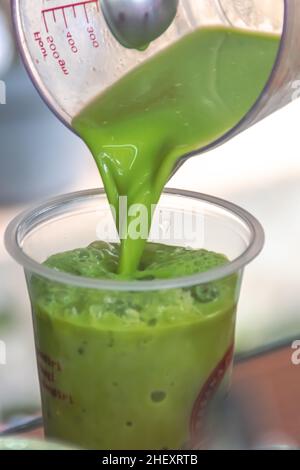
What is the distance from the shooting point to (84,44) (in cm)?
61

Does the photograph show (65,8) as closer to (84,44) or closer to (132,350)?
(84,44)

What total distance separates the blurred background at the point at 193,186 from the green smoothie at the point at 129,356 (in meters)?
0.20

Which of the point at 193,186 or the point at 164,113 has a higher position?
the point at 164,113

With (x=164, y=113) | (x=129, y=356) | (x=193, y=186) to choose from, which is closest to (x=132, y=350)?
(x=129, y=356)

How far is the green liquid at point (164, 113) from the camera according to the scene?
1.86ft

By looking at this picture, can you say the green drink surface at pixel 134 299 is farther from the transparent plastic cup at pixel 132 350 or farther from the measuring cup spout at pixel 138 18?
the measuring cup spout at pixel 138 18

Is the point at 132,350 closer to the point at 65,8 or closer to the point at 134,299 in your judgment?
the point at 134,299

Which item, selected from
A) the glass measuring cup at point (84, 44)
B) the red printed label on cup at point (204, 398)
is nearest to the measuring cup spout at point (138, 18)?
the glass measuring cup at point (84, 44)

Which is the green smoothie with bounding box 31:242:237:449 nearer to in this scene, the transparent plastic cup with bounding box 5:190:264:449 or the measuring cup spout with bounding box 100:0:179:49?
the transparent plastic cup with bounding box 5:190:264:449

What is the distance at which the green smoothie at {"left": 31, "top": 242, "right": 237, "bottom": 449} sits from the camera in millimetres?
530

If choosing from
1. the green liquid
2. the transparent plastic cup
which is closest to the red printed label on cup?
the transparent plastic cup

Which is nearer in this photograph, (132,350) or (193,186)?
(132,350)

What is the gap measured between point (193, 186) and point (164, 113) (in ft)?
0.77
